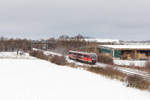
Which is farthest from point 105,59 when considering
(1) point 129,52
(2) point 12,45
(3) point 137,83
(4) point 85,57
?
(2) point 12,45

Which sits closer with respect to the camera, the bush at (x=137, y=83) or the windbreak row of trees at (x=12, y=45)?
the bush at (x=137, y=83)

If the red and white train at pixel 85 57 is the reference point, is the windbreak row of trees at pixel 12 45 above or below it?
above

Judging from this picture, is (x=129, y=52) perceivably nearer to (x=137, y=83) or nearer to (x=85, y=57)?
(x=85, y=57)

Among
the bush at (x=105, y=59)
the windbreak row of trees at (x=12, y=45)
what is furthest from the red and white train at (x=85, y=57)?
the windbreak row of trees at (x=12, y=45)

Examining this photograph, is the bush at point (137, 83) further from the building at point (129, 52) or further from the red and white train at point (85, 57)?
the building at point (129, 52)

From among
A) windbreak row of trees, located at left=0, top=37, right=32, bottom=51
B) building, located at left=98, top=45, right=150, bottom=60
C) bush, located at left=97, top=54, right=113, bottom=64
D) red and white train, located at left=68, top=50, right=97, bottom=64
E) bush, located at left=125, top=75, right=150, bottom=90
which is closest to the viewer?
bush, located at left=125, top=75, right=150, bottom=90

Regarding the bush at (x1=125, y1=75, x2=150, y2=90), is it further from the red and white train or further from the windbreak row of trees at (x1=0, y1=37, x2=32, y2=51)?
the windbreak row of trees at (x1=0, y1=37, x2=32, y2=51)

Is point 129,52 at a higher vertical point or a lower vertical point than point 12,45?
lower

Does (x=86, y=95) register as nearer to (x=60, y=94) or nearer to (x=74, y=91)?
(x=74, y=91)

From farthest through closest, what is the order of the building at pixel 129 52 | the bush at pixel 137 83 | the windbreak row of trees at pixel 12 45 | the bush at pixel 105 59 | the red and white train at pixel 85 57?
1. the windbreak row of trees at pixel 12 45
2. the building at pixel 129 52
3. the bush at pixel 105 59
4. the red and white train at pixel 85 57
5. the bush at pixel 137 83

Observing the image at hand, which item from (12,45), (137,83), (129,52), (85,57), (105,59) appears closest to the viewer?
(137,83)

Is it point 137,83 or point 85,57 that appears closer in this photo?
point 137,83

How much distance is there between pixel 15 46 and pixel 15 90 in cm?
8272

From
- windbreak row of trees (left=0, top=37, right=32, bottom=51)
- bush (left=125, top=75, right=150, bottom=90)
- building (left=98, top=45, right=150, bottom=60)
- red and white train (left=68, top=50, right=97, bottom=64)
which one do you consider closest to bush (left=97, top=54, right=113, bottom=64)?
red and white train (left=68, top=50, right=97, bottom=64)
